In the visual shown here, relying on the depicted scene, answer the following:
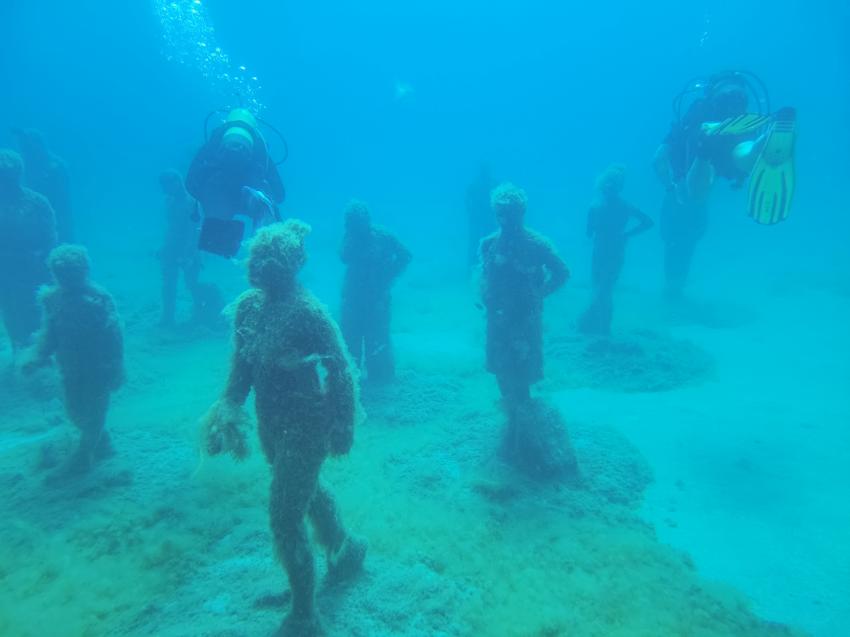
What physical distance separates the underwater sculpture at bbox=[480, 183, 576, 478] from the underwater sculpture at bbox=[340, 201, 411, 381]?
10.1 feet

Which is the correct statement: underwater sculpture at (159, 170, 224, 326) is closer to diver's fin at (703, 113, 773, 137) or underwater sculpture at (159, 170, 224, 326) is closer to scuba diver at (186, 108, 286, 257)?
scuba diver at (186, 108, 286, 257)

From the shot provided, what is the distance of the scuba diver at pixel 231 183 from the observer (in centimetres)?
554

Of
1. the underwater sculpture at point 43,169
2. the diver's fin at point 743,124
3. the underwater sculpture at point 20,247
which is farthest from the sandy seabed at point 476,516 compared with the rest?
the underwater sculpture at point 43,169

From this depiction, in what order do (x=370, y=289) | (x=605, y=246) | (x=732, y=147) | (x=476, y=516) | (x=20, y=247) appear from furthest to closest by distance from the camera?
(x=605, y=246) → (x=20, y=247) → (x=370, y=289) → (x=732, y=147) → (x=476, y=516)

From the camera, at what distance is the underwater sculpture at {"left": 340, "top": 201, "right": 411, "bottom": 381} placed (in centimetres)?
971

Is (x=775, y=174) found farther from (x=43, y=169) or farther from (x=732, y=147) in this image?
(x=43, y=169)

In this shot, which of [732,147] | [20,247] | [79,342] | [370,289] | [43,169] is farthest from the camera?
[43,169]

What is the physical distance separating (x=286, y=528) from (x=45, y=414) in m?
7.45

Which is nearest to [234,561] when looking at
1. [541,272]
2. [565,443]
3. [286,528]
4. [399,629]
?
[286,528]

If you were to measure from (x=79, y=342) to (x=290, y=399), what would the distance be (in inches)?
179

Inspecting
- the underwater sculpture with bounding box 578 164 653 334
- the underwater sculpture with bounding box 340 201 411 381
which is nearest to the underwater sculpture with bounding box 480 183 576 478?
the underwater sculpture with bounding box 340 201 411 381

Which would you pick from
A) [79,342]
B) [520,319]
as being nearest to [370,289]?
[520,319]

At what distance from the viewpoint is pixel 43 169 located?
15.8 m

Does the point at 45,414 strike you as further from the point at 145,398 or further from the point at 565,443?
the point at 565,443
